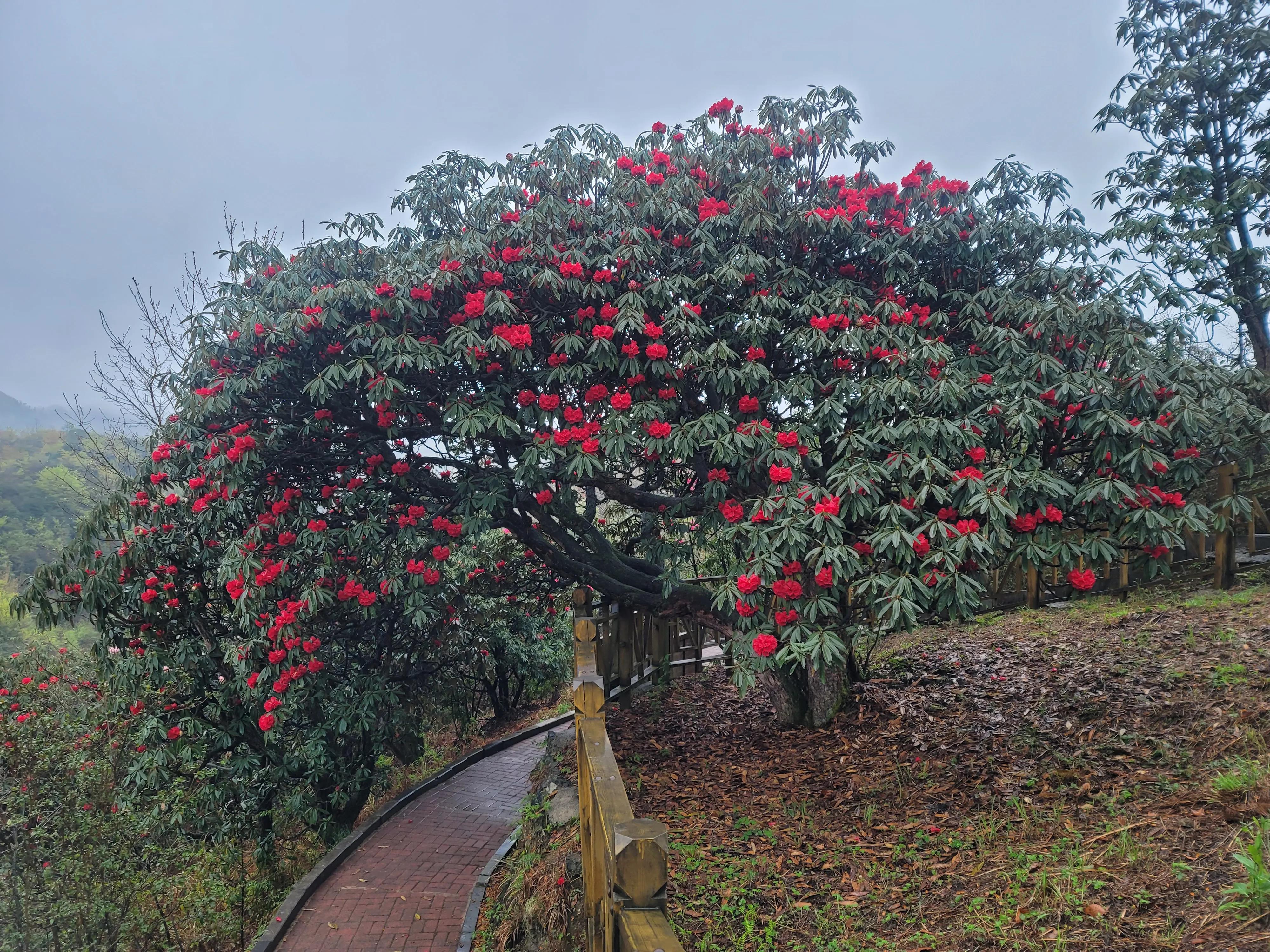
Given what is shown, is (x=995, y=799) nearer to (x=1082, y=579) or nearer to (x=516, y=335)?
(x=1082, y=579)

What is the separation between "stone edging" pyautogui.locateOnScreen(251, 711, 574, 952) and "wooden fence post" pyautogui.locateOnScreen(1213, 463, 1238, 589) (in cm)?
794

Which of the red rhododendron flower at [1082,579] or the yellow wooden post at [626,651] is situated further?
the yellow wooden post at [626,651]

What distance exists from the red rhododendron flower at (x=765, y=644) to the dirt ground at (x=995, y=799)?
1170mm

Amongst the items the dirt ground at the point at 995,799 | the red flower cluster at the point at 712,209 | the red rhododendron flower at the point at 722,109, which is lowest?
the dirt ground at the point at 995,799

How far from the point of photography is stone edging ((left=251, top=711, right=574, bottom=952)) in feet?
17.5

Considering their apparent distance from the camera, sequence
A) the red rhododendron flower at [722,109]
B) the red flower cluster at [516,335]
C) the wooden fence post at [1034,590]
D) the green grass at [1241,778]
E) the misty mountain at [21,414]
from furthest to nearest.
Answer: the misty mountain at [21,414] → the wooden fence post at [1034,590] → the red rhododendron flower at [722,109] → the red flower cluster at [516,335] → the green grass at [1241,778]

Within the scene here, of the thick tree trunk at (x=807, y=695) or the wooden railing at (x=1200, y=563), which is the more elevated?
the wooden railing at (x=1200, y=563)

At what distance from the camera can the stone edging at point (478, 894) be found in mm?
5090

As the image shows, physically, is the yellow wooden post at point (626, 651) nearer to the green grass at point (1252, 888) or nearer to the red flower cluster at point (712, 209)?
the red flower cluster at point (712, 209)

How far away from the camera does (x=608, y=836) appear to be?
2113mm

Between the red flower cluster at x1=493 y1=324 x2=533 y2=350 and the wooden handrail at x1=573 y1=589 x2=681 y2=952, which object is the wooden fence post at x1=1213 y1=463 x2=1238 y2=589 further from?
the red flower cluster at x1=493 y1=324 x2=533 y2=350

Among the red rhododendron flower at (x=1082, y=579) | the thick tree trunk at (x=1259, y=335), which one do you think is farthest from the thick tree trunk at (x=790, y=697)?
the thick tree trunk at (x=1259, y=335)

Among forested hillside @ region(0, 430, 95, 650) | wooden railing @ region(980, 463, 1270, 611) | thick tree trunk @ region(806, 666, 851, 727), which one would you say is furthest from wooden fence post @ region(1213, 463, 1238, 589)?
forested hillside @ region(0, 430, 95, 650)

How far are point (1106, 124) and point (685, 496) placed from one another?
615 centimetres
